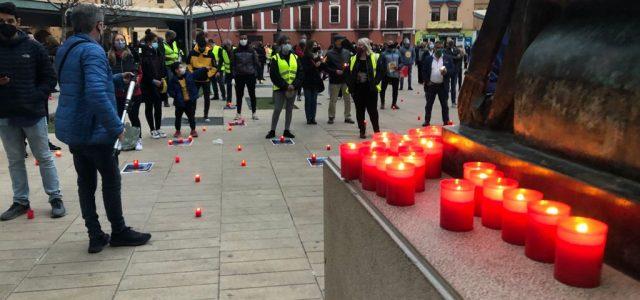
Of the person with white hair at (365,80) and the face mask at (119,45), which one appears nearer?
the face mask at (119,45)

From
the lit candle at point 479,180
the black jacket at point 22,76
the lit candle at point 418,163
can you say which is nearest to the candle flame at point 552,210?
the lit candle at point 479,180

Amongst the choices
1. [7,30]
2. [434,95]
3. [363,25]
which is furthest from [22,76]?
[363,25]

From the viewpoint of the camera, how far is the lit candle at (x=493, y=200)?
2.06 m

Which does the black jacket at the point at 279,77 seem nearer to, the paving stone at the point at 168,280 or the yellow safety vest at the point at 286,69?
the yellow safety vest at the point at 286,69

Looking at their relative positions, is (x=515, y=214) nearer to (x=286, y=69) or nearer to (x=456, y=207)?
(x=456, y=207)

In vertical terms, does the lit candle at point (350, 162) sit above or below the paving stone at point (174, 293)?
above

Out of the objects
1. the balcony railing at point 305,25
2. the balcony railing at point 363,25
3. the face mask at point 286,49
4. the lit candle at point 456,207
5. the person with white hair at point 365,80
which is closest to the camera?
the lit candle at point 456,207

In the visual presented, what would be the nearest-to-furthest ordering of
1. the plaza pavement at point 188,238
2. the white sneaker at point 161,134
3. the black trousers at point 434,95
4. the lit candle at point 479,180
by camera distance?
the lit candle at point 479,180 < the plaza pavement at point 188,238 < the white sneaker at point 161,134 < the black trousers at point 434,95

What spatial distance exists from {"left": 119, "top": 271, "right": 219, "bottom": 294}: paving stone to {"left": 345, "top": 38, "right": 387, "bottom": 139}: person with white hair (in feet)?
20.1

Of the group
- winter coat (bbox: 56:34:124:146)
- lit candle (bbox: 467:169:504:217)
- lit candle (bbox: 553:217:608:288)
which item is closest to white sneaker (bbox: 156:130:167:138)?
winter coat (bbox: 56:34:124:146)

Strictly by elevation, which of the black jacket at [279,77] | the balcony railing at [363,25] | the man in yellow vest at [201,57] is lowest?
the black jacket at [279,77]

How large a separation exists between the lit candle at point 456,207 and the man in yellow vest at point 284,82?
25.8ft

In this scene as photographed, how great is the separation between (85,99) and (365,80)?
20.1ft

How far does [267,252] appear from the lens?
4383mm
